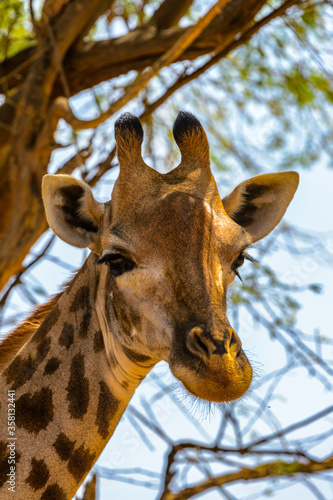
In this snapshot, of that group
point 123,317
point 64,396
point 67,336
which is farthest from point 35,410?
point 123,317

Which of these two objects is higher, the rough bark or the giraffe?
the rough bark

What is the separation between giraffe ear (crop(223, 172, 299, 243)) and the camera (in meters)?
5.49

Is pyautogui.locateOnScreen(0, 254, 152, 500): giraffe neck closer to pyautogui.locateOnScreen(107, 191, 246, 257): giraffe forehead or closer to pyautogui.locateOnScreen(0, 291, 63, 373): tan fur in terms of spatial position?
pyautogui.locateOnScreen(0, 291, 63, 373): tan fur

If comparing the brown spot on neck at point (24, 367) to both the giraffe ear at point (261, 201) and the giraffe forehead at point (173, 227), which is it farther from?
the giraffe ear at point (261, 201)

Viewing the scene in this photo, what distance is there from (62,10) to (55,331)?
21.4 feet

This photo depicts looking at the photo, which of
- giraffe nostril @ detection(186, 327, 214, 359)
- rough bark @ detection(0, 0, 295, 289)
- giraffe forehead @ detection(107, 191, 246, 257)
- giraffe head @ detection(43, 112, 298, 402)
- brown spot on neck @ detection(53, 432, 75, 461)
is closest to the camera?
giraffe nostril @ detection(186, 327, 214, 359)

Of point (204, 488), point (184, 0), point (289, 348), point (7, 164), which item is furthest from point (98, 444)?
point (184, 0)

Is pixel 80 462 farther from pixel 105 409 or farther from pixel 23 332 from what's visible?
pixel 23 332

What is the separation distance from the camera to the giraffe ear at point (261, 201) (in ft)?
18.0

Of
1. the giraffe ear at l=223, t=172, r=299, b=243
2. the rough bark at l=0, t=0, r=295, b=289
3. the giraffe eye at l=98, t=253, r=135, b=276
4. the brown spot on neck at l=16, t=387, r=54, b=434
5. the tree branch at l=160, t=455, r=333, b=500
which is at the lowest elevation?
the tree branch at l=160, t=455, r=333, b=500

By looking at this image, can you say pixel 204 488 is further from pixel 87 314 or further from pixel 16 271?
pixel 16 271

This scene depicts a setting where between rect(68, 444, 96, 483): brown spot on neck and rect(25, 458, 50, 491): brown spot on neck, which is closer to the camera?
rect(25, 458, 50, 491): brown spot on neck

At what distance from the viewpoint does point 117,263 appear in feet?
15.5

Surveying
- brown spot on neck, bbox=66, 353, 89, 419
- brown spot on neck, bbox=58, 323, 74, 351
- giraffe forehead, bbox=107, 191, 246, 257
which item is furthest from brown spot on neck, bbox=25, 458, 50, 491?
giraffe forehead, bbox=107, 191, 246, 257
